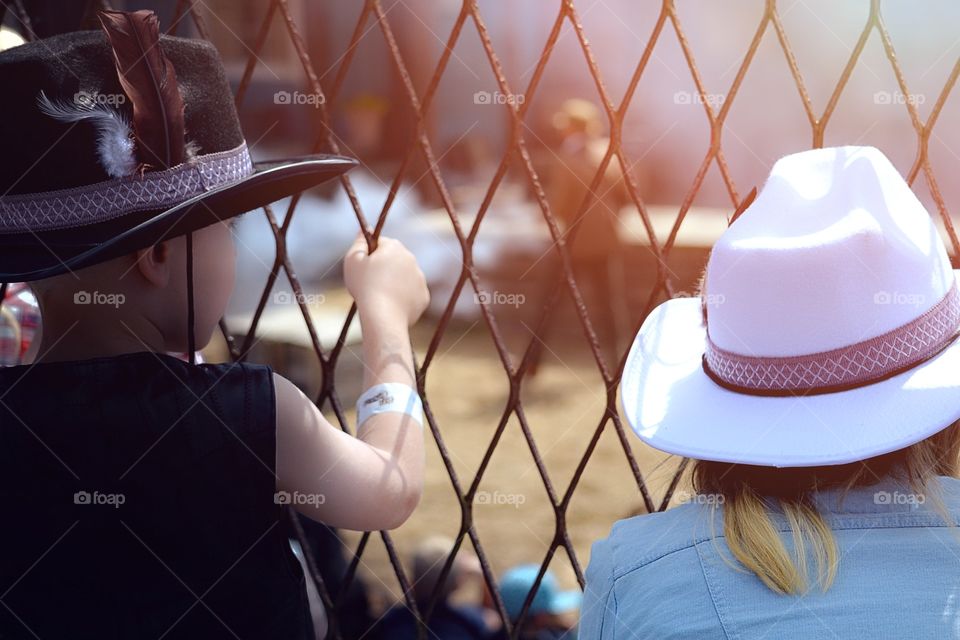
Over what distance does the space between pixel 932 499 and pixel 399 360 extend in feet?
1.90

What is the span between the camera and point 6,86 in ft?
3.18

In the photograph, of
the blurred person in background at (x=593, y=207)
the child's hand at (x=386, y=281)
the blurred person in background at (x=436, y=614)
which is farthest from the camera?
the blurred person in background at (x=593, y=207)

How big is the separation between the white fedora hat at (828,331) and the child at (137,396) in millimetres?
364

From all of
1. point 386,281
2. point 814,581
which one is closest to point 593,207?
point 386,281

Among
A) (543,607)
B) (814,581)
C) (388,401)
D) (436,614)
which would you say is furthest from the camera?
(543,607)

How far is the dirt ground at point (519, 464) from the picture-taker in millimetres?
3934

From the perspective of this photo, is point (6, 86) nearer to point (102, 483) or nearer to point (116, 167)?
point (116, 167)

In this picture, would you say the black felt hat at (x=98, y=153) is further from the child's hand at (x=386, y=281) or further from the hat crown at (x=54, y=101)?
the child's hand at (x=386, y=281)

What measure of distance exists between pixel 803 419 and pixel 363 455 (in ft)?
1.45

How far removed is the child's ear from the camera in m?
0.99

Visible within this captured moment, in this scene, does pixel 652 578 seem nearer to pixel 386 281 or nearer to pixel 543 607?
pixel 386 281

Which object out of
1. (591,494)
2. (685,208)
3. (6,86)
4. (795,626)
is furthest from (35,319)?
(591,494)

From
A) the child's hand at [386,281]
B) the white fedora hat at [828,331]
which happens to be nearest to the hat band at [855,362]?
the white fedora hat at [828,331]

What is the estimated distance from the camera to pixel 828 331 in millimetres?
886
